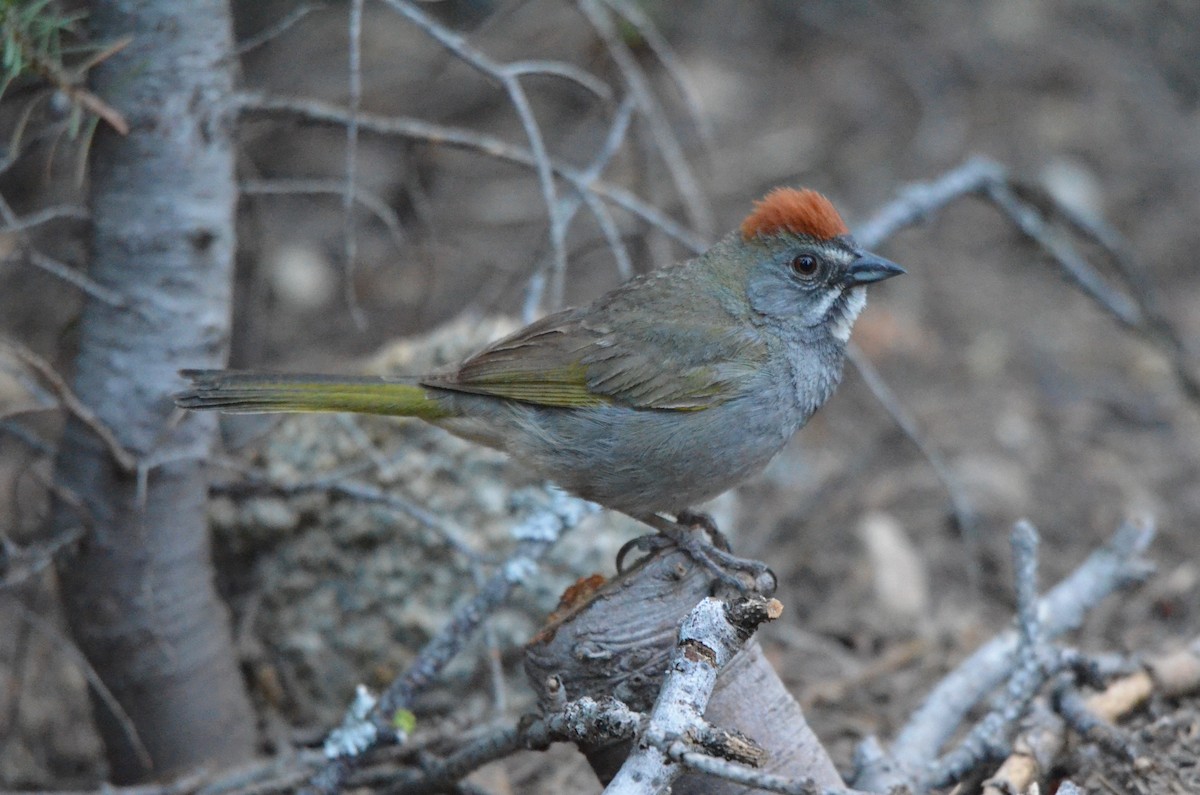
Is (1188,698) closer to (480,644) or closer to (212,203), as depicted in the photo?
(480,644)

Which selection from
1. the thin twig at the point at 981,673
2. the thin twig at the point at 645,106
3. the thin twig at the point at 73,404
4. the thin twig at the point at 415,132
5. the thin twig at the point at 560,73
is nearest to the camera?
the thin twig at the point at 73,404

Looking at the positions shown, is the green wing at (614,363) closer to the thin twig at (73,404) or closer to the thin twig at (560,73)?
the thin twig at (560,73)

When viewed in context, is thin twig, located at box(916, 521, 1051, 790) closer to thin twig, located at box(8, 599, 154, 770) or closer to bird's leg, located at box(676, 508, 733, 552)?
bird's leg, located at box(676, 508, 733, 552)

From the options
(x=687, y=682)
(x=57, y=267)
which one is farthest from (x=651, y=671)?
(x=57, y=267)

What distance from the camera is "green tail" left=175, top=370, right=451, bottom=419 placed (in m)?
3.36

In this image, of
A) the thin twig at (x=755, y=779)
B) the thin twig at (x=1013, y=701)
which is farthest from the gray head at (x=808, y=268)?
the thin twig at (x=755, y=779)

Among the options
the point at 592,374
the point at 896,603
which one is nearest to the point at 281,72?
the point at 592,374

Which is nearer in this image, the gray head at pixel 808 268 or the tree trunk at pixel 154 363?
the tree trunk at pixel 154 363

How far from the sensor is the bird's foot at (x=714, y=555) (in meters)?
3.03

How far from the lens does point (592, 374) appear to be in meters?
3.76

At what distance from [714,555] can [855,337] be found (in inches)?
151

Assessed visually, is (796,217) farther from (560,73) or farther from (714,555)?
(714,555)

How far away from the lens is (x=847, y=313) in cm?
387

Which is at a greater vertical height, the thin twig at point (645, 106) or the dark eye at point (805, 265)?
the thin twig at point (645, 106)
